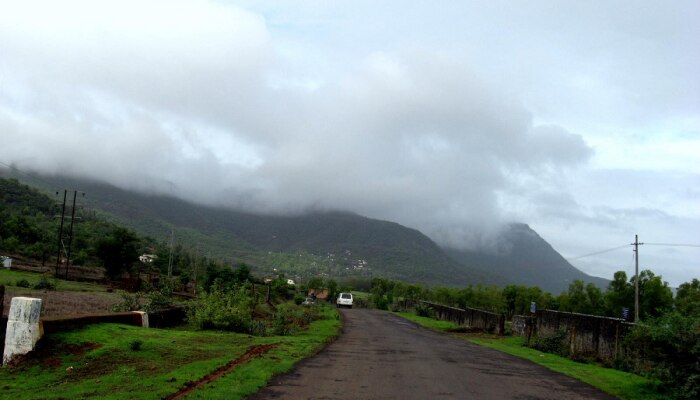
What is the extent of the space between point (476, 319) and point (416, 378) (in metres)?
22.6

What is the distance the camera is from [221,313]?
69.3ft

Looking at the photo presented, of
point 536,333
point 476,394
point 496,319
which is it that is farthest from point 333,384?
point 496,319

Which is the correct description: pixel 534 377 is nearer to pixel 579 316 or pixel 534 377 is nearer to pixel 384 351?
pixel 384 351

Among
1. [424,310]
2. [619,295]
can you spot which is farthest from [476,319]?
[619,295]

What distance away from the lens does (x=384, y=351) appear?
17578 millimetres

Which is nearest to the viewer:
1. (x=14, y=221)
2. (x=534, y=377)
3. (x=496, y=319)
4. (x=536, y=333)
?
(x=534, y=377)

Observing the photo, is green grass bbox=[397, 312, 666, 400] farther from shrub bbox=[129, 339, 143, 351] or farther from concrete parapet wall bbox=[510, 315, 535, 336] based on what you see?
shrub bbox=[129, 339, 143, 351]

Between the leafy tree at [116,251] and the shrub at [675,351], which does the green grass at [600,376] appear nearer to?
the shrub at [675,351]

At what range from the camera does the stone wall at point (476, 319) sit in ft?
99.4

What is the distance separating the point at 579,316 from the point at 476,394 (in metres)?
11.4

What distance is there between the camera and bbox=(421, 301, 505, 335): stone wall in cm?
3031

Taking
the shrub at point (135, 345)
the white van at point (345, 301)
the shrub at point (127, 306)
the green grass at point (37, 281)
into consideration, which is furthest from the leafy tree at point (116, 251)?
the shrub at point (135, 345)

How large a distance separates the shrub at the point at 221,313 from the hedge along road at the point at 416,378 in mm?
5238

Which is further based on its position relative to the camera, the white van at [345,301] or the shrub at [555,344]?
the white van at [345,301]
